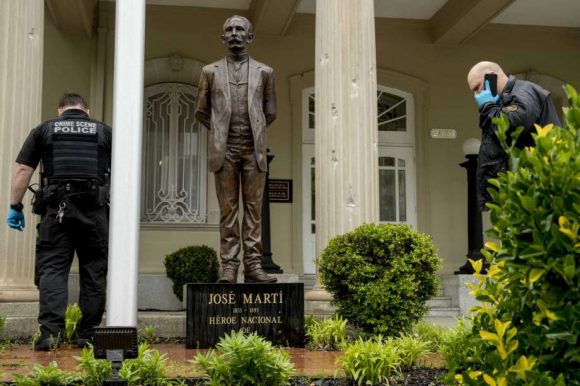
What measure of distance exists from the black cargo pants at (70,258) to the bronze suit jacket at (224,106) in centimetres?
116

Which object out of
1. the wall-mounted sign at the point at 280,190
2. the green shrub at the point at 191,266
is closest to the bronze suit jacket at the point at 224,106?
the green shrub at the point at 191,266

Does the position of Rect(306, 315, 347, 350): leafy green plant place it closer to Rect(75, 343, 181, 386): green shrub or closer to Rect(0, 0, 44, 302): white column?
Rect(75, 343, 181, 386): green shrub

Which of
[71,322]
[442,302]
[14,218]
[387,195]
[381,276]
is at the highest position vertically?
[387,195]

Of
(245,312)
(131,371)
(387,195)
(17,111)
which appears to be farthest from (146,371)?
(387,195)

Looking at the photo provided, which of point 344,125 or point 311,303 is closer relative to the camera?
point 311,303

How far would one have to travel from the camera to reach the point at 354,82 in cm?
795

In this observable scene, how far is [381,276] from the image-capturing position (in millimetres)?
6172

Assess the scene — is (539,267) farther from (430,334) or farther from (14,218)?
(14,218)

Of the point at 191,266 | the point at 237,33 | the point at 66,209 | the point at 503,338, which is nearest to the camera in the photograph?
the point at 503,338

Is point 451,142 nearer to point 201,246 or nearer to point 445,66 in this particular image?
point 445,66

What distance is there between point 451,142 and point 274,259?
14.2ft

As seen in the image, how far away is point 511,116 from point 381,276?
7.13 ft

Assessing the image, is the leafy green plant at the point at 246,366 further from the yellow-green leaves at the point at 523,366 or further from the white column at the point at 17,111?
the white column at the point at 17,111

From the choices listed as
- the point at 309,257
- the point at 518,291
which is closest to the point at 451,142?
the point at 309,257
